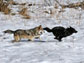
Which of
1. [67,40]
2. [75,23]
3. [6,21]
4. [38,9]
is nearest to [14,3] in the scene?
[38,9]

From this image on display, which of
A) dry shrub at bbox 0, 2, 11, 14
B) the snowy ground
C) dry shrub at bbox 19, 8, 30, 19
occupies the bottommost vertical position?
the snowy ground

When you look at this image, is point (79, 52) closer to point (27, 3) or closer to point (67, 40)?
point (67, 40)

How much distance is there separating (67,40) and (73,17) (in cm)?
430

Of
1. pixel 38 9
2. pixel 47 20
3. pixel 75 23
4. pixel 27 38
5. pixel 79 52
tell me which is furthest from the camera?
pixel 38 9

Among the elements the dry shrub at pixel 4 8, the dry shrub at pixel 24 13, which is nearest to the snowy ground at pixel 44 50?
the dry shrub at pixel 24 13

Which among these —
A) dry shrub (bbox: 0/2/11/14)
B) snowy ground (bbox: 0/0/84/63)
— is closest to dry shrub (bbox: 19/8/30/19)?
dry shrub (bbox: 0/2/11/14)

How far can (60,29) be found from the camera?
29.9ft

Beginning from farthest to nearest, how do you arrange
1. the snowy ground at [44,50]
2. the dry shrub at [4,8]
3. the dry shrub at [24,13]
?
the dry shrub at [4,8] < the dry shrub at [24,13] < the snowy ground at [44,50]

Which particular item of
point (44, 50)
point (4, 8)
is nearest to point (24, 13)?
point (4, 8)

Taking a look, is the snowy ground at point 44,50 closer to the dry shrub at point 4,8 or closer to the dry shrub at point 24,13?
the dry shrub at point 24,13

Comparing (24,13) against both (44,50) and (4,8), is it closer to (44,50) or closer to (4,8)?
(4,8)

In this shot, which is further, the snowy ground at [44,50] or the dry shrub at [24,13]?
the dry shrub at [24,13]

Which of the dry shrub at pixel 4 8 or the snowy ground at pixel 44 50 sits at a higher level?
the dry shrub at pixel 4 8

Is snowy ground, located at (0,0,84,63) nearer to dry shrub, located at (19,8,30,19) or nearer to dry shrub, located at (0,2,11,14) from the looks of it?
dry shrub, located at (19,8,30,19)
